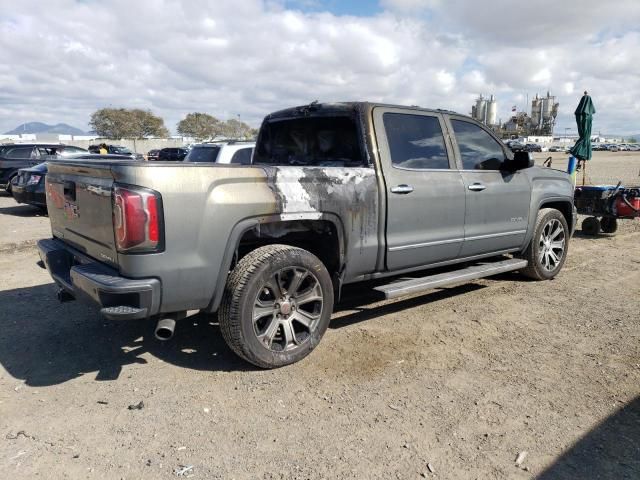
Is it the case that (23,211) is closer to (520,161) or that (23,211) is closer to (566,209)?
(520,161)

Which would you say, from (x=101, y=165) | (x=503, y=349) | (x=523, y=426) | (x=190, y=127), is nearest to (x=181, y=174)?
(x=101, y=165)

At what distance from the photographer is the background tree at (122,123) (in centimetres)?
7356

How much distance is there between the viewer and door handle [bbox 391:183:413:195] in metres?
4.16

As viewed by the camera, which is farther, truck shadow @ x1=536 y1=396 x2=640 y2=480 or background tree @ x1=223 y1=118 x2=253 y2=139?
background tree @ x1=223 y1=118 x2=253 y2=139

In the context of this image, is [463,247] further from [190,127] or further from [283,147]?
[190,127]

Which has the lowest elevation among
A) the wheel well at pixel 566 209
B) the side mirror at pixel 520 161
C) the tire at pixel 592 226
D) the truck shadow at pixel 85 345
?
the truck shadow at pixel 85 345

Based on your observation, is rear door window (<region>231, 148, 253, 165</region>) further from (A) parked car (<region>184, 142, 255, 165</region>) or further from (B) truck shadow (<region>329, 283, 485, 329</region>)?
(B) truck shadow (<region>329, 283, 485, 329</region>)

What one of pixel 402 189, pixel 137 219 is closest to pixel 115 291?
pixel 137 219

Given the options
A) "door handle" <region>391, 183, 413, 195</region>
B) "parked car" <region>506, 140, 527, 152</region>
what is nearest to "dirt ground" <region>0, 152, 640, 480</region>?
"door handle" <region>391, 183, 413, 195</region>

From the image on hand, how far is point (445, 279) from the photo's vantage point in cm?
459

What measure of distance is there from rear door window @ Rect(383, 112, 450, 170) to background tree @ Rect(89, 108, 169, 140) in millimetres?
77787

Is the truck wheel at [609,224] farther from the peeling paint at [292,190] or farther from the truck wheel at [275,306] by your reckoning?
the peeling paint at [292,190]

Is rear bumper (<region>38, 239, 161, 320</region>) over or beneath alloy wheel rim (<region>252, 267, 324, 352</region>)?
over

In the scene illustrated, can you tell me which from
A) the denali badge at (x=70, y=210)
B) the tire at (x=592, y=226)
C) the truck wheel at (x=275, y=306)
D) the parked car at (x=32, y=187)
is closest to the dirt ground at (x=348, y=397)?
the truck wheel at (x=275, y=306)
